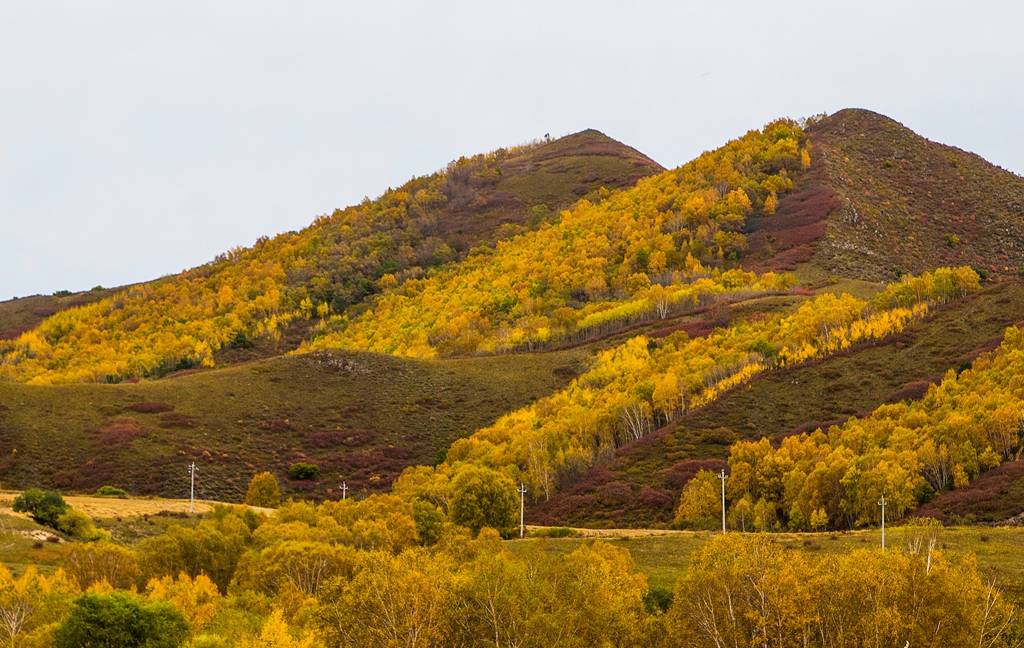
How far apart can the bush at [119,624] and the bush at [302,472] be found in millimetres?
60502

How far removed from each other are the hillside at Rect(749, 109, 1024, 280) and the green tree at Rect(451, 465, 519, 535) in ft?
265

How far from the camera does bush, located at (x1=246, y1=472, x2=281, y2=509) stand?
91.4 meters

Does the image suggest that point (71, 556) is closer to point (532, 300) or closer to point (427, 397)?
point (427, 397)

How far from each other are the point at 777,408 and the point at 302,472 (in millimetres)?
39143

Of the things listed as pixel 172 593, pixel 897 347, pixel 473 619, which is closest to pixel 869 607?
pixel 473 619

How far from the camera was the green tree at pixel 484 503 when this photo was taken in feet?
249

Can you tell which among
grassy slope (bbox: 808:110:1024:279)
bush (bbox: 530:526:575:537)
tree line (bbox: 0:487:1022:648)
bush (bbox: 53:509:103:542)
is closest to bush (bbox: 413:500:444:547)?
bush (bbox: 530:526:575:537)

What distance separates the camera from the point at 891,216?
560 ft

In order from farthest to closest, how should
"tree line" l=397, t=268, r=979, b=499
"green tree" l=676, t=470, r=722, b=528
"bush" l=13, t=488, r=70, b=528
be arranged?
"tree line" l=397, t=268, r=979, b=499 < "green tree" l=676, t=470, r=722, b=528 < "bush" l=13, t=488, r=70, b=528

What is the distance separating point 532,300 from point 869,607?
419ft

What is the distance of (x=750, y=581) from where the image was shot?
131 ft

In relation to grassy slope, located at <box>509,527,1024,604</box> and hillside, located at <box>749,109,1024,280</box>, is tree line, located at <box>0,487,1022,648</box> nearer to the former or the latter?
grassy slope, located at <box>509,527,1024,604</box>

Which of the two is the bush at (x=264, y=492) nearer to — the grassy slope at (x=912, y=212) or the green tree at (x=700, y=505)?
the green tree at (x=700, y=505)

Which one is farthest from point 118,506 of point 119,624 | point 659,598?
point 659,598
